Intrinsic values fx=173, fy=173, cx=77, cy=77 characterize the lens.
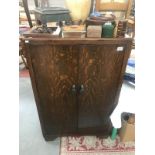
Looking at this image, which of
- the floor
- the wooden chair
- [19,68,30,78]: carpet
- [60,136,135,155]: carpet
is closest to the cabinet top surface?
the floor

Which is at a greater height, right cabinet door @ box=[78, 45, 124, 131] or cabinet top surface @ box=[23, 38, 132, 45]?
cabinet top surface @ box=[23, 38, 132, 45]

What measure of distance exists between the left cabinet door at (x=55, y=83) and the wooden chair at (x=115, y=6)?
792 millimetres

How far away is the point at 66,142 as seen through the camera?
1706 millimetres

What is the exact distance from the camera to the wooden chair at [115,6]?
167cm

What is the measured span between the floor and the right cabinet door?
137 millimetres

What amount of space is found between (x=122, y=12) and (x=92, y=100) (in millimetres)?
950

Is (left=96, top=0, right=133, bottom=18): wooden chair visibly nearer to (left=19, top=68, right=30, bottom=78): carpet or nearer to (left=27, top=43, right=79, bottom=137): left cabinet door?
(left=27, top=43, right=79, bottom=137): left cabinet door

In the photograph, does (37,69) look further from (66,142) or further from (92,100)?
(66,142)

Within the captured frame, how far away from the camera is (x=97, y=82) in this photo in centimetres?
132

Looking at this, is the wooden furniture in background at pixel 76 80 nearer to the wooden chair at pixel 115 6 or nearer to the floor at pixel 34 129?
the floor at pixel 34 129


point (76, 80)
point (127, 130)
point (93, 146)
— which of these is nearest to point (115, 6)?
point (76, 80)

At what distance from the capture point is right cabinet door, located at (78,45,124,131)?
117 cm
